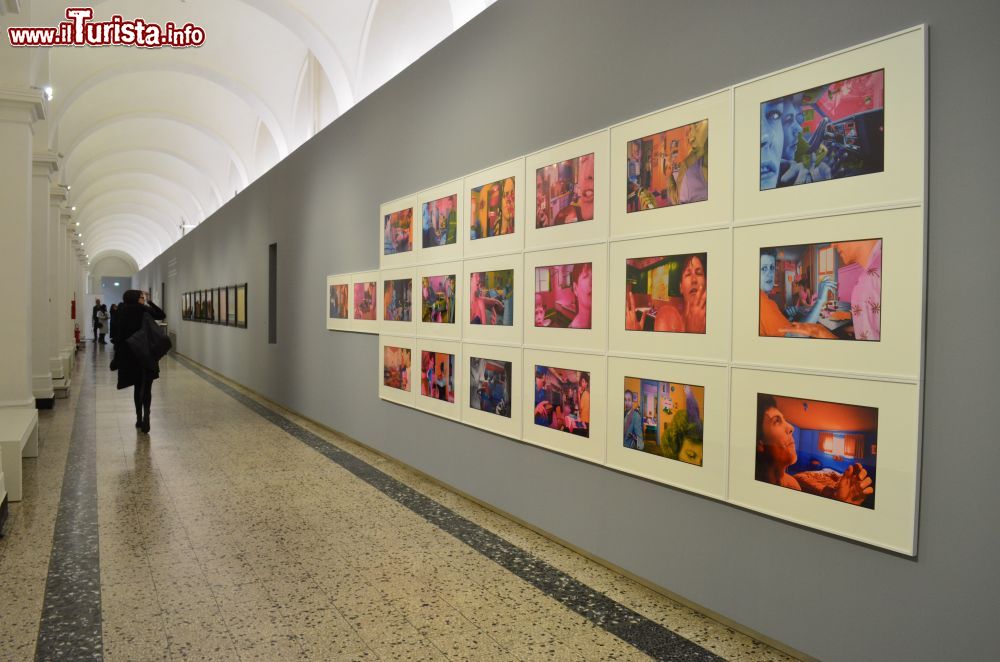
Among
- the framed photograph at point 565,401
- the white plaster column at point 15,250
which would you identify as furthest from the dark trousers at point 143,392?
the framed photograph at point 565,401

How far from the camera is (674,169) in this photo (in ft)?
15.3

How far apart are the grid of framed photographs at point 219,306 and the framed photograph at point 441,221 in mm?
11418

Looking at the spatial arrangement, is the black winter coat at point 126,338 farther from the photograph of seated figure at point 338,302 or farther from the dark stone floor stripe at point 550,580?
the dark stone floor stripe at point 550,580

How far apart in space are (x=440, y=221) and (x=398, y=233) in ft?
4.00

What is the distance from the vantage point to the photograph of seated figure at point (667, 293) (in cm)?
448

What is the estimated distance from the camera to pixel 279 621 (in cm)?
443

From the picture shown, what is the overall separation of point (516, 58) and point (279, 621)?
5.11 meters

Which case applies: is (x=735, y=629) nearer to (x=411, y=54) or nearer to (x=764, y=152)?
(x=764, y=152)

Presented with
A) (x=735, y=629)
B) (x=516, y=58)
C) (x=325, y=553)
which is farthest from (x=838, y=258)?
(x=325, y=553)

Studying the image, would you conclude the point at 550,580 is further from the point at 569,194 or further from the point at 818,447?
the point at 569,194

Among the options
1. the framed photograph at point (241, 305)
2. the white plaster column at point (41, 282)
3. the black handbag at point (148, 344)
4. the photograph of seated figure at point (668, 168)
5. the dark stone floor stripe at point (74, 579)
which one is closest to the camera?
the dark stone floor stripe at point (74, 579)

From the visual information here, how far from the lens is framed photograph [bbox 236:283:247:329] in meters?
18.0

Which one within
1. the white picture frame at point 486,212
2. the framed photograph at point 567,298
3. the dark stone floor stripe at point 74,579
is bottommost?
the dark stone floor stripe at point 74,579

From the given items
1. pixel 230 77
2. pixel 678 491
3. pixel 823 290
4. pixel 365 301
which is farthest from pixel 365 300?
pixel 230 77
